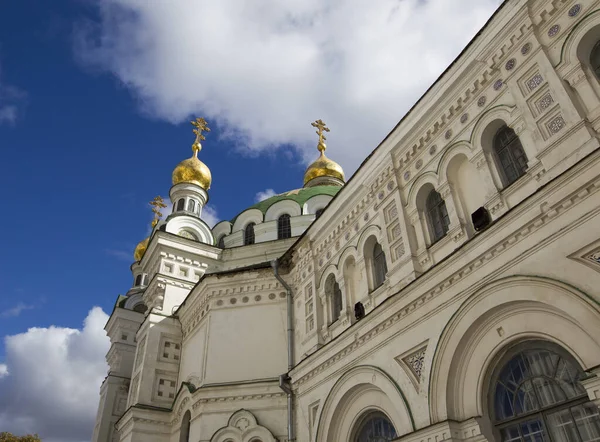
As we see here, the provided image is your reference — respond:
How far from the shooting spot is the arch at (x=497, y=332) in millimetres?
5297

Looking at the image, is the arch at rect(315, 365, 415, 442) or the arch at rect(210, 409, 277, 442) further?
the arch at rect(210, 409, 277, 442)

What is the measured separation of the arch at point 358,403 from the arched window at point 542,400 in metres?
1.48

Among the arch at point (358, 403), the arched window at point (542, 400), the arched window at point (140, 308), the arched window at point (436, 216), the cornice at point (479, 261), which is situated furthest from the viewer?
the arched window at point (140, 308)

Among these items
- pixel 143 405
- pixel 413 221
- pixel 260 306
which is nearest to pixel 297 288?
pixel 260 306

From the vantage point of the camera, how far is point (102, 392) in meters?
21.1

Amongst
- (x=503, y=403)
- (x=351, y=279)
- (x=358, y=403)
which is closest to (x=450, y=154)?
(x=351, y=279)

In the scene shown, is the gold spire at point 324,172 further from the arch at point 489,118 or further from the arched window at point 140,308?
the arch at point 489,118

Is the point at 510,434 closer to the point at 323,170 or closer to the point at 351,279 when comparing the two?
the point at 351,279

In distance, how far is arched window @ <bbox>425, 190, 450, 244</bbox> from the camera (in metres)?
7.98

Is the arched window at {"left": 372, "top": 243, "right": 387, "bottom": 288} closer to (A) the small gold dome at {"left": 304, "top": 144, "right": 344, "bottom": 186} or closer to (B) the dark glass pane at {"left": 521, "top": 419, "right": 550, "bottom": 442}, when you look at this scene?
(B) the dark glass pane at {"left": 521, "top": 419, "right": 550, "bottom": 442}

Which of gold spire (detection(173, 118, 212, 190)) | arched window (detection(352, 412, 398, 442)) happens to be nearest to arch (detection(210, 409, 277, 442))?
arched window (detection(352, 412, 398, 442))

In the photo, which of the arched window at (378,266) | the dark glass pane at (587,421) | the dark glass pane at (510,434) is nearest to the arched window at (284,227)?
the arched window at (378,266)

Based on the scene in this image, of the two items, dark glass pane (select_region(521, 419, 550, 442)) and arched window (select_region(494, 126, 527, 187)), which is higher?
arched window (select_region(494, 126, 527, 187))

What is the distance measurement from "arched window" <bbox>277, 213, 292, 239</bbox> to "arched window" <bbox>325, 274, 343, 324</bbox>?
308 inches
